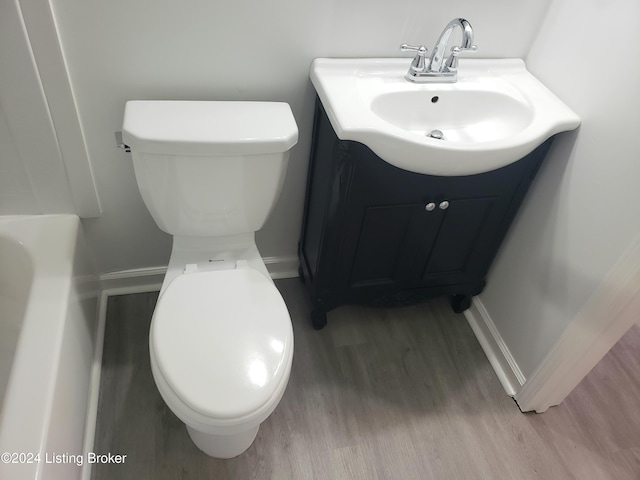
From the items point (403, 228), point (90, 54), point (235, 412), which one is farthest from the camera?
point (403, 228)

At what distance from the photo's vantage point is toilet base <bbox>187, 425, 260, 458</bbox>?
1222mm

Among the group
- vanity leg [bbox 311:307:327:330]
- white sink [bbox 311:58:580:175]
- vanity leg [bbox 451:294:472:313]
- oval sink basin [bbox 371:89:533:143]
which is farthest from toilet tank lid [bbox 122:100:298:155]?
vanity leg [bbox 451:294:472:313]

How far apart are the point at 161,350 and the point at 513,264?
112 cm

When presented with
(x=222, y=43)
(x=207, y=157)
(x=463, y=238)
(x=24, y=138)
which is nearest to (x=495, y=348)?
(x=463, y=238)

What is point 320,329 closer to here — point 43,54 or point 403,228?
point 403,228

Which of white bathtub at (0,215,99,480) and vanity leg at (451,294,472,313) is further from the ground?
white bathtub at (0,215,99,480)

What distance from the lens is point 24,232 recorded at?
4.28 ft

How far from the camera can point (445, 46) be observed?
125 cm

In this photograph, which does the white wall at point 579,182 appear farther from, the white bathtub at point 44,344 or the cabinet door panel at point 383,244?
the white bathtub at point 44,344

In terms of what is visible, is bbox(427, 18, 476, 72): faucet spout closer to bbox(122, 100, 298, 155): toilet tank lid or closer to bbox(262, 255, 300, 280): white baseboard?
bbox(122, 100, 298, 155): toilet tank lid

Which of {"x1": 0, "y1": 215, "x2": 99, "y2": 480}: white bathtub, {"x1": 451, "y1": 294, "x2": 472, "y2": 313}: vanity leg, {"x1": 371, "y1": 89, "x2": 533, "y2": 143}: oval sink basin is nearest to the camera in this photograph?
{"x1": 0, "y1": 215, "x2": 99, "y2": 480}: white bathtub

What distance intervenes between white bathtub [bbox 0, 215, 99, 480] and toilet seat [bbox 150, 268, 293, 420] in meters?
0.22

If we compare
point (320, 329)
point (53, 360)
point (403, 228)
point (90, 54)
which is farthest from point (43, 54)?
point (320, 329)

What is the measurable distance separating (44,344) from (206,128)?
1.99 ft
